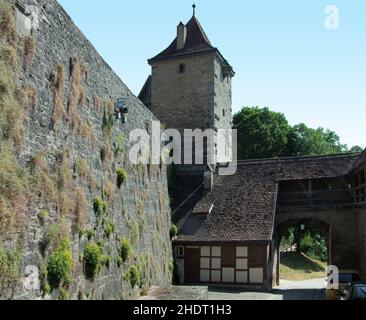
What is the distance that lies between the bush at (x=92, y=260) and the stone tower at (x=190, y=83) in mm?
12526

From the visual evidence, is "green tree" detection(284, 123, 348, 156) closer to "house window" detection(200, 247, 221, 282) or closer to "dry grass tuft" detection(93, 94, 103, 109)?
"house window" detection(200, 247, 221, 282)

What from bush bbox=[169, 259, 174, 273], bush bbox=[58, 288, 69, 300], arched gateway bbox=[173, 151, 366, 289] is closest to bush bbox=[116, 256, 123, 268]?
bush bbox=[58, 288, 69, 300]

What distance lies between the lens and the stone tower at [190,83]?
80.2 feet

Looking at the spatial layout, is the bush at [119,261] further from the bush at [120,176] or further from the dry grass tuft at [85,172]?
the dry grass tuft at [85,172]

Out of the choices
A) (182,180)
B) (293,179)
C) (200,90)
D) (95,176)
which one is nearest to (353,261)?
(293,179)

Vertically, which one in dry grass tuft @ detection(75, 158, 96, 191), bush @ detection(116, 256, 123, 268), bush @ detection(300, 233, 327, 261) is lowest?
bush @ detection(300, 233, 327, 261)

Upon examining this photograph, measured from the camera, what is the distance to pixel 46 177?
9500 mm

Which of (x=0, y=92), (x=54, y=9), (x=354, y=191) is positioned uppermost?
(x=54, y=9)

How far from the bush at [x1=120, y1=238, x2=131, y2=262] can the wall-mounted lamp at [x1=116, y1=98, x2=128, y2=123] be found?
3.78 m

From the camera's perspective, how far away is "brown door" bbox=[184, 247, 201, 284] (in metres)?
19.9

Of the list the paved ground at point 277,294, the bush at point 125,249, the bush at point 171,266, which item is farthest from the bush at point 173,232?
the bush at point 125,249

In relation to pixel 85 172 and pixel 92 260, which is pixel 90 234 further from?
pixel 85 172
